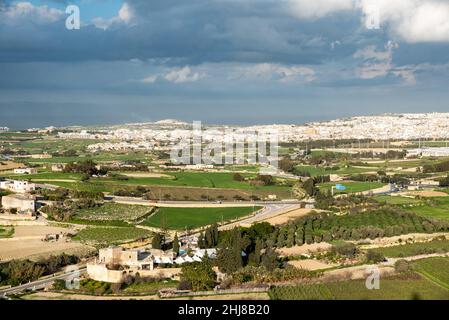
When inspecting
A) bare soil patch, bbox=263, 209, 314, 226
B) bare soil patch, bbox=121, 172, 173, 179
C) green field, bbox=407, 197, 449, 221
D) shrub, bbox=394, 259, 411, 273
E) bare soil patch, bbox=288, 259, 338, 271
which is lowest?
bare soil patch, bbox=288, 259, 338, 271

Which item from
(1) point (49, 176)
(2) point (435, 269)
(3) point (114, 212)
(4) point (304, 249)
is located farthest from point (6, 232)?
(1) point (49, 176)

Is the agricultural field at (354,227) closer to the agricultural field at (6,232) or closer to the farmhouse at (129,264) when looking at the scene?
the farmhouse at (129,264)

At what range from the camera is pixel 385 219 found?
31859 millimetres

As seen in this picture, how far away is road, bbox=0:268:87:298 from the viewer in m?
19.6

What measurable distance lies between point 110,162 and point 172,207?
2618cm

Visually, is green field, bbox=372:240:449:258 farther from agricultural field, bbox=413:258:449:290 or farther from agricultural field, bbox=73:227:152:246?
agricultural field, bbox=73:227:152:246

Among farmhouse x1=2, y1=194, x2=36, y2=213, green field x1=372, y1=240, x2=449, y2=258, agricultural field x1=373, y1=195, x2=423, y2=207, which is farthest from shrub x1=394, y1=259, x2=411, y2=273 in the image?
farmhouse x1=2, y1=194, x2=36, y2=213

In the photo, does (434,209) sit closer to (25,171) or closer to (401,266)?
(401,266)

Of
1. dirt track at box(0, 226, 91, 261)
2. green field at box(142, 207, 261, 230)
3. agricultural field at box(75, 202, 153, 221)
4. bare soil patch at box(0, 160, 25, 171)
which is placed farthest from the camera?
bare soil patch at box(0, 160, 25, 171)

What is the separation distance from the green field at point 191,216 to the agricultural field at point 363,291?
12.2 m

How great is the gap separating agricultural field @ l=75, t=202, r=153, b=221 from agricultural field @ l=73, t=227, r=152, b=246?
2.51 m

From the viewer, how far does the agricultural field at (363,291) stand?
18020 millimetres

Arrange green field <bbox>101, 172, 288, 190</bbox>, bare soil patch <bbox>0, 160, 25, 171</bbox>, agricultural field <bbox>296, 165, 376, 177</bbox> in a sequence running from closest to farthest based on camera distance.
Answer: green field <bbox>101, 172, 288, 190</bbox> → bare soil patch <bbox>0, 160, 25, 171</bbox> → agricultural field <bbox>296, 165, 376, 177</bbox>
